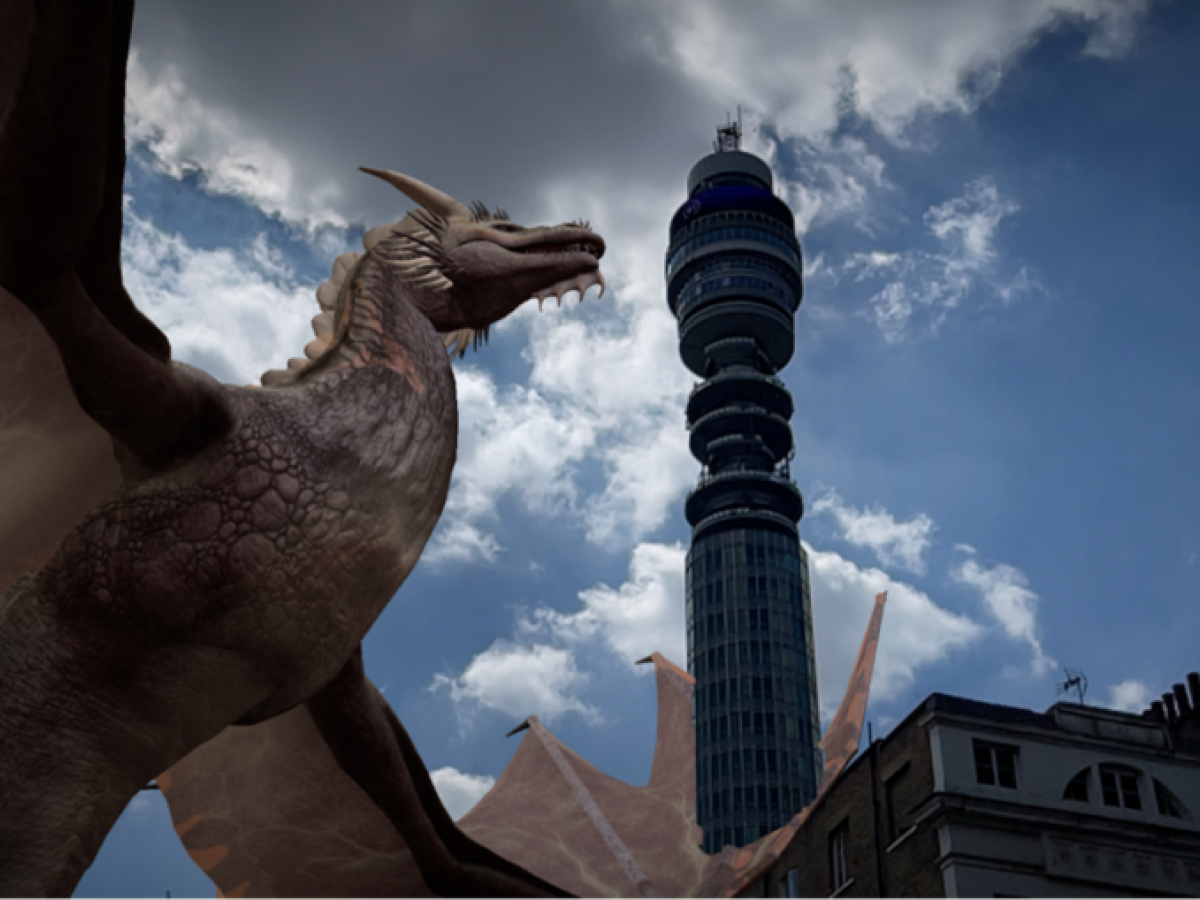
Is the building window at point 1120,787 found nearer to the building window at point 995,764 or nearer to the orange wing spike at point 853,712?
the building window at point 995,764

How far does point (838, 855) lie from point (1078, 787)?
178 inches

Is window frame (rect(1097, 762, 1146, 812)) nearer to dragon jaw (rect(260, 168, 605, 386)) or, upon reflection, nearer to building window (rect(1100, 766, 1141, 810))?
building window (rect(1100, 766, 1141, 810))

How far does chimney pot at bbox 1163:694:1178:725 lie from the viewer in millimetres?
23719

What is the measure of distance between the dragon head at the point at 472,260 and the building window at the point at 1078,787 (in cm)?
1787

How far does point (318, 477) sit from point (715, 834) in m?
69.5

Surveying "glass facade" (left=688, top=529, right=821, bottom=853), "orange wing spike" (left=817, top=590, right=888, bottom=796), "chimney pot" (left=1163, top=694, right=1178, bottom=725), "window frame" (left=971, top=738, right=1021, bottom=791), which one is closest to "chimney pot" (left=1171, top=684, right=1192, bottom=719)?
"chimney pot" (left=1163, top=694, right=1178, bottom=725)

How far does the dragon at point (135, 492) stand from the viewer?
343 cm

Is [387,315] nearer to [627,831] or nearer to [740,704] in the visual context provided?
[627,831]

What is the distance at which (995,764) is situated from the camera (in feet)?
65.5

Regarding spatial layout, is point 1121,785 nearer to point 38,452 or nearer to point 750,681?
point 38,452

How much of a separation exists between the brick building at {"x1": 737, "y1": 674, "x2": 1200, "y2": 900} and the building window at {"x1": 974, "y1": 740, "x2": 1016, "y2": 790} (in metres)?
0.02

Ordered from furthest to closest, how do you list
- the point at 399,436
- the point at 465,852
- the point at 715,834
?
the point at 715,834 < the point at 465,852 < the point at 399,436

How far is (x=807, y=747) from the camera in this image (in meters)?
71.6

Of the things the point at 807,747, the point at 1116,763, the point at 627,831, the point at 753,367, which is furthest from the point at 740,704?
the point at 627,831
